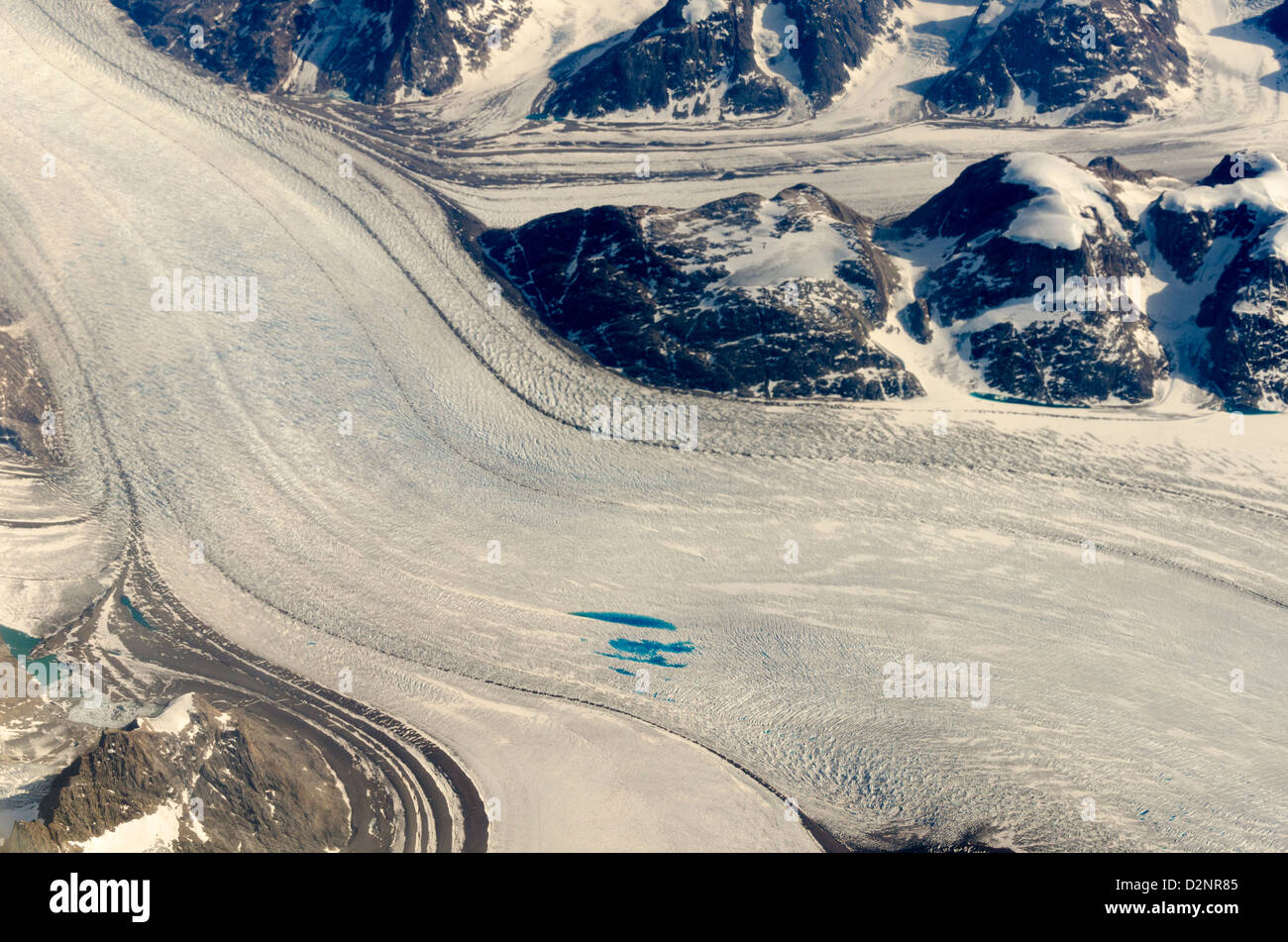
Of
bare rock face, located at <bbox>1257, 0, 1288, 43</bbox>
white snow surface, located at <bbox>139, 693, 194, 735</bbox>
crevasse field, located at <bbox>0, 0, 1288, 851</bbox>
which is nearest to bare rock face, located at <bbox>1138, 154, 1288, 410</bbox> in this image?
crevasse field, located at <bbox>0, 0, 1288, 851</bbox>

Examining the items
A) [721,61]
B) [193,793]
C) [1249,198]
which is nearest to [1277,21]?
[1249,198]

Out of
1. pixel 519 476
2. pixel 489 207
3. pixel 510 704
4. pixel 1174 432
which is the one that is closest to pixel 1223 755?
pixel 1174 432

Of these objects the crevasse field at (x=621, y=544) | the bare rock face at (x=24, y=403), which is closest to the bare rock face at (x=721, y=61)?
the crevasse field at (x=621, y=544)

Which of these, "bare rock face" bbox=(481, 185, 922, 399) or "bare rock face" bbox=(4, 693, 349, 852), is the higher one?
"bare rock face" bbox=(481, 185, 922, 399)

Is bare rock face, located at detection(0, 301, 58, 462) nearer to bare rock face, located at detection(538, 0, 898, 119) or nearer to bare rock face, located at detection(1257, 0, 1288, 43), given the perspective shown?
bare rock face, located at detection(538, 0, 898, 119)

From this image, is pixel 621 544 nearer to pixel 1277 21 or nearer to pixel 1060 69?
pixel 1060 69

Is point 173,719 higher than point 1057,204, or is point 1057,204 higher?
point 1057,204
